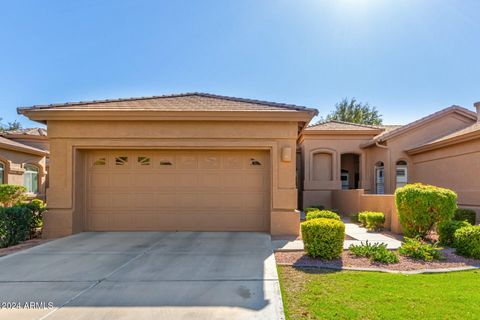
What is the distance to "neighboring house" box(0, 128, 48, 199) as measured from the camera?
1534 cm

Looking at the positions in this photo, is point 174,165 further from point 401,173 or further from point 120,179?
point 401,173

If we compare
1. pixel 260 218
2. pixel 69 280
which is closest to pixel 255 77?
pixel 260 218

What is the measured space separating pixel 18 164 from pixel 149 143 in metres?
11.3

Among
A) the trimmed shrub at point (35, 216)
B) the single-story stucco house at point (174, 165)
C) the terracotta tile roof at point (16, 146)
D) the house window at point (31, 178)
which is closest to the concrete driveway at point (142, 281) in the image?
the single-story stucco house at point (174, 165)

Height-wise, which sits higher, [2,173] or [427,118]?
[427,118]

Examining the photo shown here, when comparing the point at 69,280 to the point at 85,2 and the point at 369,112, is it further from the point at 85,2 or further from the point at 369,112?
the point at 369,112

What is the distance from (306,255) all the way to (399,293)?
2277 millimetres

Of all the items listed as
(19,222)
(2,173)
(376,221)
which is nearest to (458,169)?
(376,221)

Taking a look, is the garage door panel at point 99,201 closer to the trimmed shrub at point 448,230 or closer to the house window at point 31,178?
the trimmed shrub at point 448,230

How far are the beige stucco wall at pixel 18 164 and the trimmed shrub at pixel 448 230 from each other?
713 inches

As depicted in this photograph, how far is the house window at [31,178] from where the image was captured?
56.3 feet

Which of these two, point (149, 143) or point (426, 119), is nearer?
point (149, 143)

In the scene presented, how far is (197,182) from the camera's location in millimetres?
9742

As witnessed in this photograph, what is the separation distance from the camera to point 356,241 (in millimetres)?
8297
